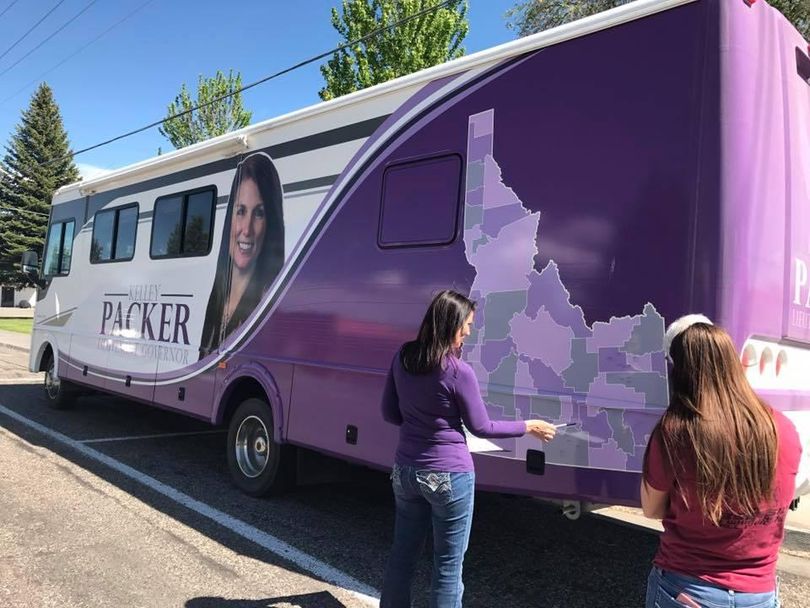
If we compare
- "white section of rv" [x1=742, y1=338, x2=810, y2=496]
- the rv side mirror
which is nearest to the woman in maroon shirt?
"white section of rv" [x1=742, y1=338, x2=810, y2=496]

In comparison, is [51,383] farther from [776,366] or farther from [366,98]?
[776,366]

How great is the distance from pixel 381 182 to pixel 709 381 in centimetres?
314

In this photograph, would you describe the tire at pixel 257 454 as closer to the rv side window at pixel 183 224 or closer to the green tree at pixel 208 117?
the rv side window at pixel 183 224

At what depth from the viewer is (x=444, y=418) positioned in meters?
2.97

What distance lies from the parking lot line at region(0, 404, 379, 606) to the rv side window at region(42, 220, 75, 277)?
10.8 ft

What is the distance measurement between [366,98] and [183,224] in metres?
2.94

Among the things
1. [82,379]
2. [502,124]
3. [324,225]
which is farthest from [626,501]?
[82,379]

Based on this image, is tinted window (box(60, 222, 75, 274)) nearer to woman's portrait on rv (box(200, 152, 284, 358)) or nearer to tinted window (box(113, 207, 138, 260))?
tinted window (box(113, 207, 138, 260))

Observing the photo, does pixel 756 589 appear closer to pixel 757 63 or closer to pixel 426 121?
pixel 757 63

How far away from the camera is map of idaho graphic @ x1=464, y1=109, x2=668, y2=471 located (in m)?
3.31

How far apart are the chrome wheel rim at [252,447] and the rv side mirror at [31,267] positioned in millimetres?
6049

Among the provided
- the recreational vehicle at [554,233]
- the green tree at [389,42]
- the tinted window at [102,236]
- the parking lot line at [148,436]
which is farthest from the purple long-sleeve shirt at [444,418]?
the green tree at [389,42]

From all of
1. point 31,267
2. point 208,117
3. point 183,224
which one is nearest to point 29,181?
point 208,117

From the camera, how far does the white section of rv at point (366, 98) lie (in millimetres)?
3541
